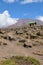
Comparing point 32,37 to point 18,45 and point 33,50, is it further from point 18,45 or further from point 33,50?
point 33,50

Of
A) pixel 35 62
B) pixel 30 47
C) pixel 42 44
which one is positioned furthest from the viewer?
pixel 42 44

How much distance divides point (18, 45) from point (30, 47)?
2.21m

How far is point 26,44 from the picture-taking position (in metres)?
32.3

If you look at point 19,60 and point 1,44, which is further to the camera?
point 1,44

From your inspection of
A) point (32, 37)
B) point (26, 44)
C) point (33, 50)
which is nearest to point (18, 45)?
point (26, 44)

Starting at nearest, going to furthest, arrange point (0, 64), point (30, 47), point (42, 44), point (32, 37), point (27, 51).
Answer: point (0, 64)
point (27, 51)
point (30, 47)
point (42, 44)
point (32, 37)

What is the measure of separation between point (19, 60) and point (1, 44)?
34.5ft

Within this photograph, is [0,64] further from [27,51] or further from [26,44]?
[26,44]

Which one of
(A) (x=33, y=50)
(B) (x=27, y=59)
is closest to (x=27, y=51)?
(A) (x=33, y=50)

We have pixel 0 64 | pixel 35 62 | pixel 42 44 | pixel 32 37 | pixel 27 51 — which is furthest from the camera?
pixel 32 37

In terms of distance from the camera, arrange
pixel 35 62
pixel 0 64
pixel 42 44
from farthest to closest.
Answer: pixel 42 44, pixel 35 62, pixel 0 64

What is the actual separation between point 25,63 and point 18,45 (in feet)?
44.1

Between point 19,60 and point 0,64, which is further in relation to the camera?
point 19,60

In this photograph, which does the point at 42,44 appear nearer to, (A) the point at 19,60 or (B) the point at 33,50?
(B) the point at 33,50
